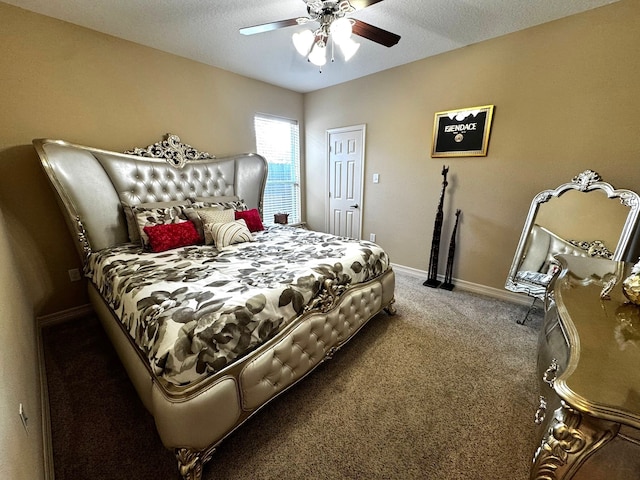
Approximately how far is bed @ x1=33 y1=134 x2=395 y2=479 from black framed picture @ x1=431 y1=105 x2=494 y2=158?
1.65 metres

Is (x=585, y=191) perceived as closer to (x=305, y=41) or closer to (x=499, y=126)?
(x=499, y=126)

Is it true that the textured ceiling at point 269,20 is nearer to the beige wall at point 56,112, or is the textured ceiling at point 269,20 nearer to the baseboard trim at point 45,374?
the beige wall at point 56,112

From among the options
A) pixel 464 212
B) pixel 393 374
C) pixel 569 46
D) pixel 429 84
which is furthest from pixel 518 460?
pixel 429 84

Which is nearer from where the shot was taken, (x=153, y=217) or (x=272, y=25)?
(x=272, y=25)

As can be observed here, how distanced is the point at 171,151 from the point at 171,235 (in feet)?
4.02

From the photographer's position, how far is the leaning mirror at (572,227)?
6.93ft

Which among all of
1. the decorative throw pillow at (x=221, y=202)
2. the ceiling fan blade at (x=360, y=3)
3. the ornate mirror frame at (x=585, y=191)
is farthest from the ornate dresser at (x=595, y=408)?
the decorative throw pillow at (x=221, y=202)

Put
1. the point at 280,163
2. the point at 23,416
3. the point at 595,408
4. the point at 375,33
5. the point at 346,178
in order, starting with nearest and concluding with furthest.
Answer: the point at 595,408 < the point at 23,416 < the point at 375,33 < the point at 346,178 < the point at 280,163

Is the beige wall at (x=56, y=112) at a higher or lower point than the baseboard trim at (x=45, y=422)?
higher

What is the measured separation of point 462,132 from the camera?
2.84 meters

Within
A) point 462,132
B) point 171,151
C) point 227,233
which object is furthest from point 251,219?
point 462,132

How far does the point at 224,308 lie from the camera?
124cm

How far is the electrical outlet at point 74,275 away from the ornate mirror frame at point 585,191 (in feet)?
14.0

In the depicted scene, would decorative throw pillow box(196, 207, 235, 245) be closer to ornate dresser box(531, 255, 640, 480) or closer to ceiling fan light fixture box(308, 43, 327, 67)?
ceiling fan light fixture box(308, 43, 327, 67)
